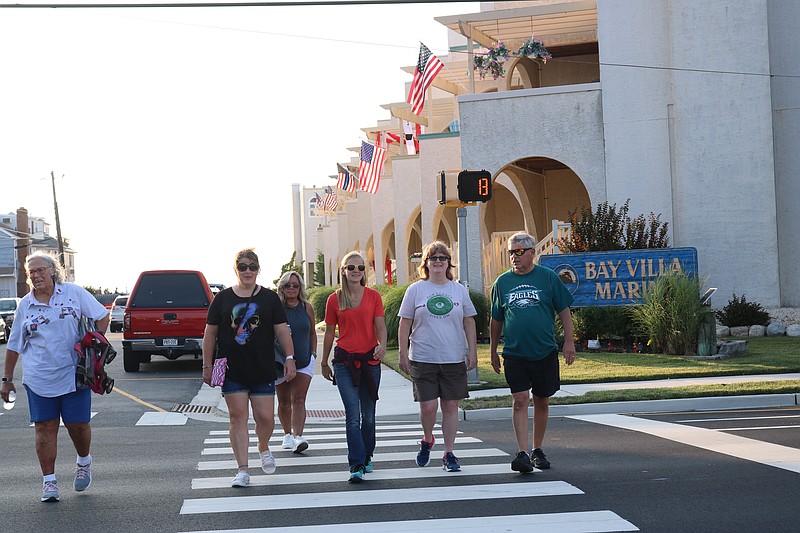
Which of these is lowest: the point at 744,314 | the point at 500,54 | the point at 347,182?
the point at 744,314

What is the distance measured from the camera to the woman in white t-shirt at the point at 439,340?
365 inches

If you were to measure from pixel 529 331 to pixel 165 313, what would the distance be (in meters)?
15.0

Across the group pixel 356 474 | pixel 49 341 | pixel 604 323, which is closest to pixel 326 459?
pixel 356 474

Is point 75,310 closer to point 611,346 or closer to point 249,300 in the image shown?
point 249,300

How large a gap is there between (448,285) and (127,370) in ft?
51.0

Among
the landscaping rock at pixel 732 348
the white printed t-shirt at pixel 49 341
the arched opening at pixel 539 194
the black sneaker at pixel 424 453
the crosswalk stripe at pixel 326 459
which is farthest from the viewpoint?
the arched opening at pixel 539 194

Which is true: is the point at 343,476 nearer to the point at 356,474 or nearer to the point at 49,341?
the point at 356,474

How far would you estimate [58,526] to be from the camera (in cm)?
747

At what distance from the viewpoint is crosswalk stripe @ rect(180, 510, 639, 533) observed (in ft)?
22.8

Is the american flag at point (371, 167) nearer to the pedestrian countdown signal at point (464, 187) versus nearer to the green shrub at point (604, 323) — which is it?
the green shrub at point (604, 323)

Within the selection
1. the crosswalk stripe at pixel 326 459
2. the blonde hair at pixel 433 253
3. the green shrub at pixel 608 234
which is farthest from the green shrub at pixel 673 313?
the blonde hair at pixel 433 253

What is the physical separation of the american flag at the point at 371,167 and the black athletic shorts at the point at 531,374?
30.2 m

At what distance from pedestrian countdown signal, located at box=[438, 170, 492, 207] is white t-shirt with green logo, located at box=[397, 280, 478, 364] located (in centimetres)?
669

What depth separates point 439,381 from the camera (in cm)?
934
